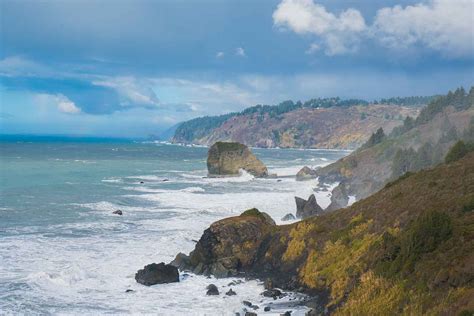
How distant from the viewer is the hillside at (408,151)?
66.4 m

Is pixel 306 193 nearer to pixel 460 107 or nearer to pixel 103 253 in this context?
pixel 103 253

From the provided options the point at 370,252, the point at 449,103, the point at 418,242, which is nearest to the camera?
the point at 418,242

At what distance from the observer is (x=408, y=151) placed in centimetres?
7100

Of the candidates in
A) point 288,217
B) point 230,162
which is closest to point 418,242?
point 288,217

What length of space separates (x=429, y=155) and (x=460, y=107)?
58.3 metres

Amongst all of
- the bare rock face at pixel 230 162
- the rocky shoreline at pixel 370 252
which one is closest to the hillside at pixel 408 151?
the bare rock face at pixel 230 162

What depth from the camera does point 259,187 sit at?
254 feet

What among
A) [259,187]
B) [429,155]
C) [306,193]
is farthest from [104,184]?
[429,155]

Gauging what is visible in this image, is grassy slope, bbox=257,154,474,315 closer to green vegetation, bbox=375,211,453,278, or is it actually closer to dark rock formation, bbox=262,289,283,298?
green vegetation, bbox=375,211,453,278

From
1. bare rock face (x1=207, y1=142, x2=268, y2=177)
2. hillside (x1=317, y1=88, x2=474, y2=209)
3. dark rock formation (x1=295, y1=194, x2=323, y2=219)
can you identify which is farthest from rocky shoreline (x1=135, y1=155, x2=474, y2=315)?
bare rock face (x1=207, y1=142, x2=268, y2=177)

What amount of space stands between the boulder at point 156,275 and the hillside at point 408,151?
2710 centimetres

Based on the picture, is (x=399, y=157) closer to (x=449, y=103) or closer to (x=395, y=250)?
(x=395, y=250)

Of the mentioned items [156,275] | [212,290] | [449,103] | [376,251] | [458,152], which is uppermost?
[449,103]

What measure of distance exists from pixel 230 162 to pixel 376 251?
8199 centimetres
